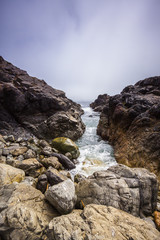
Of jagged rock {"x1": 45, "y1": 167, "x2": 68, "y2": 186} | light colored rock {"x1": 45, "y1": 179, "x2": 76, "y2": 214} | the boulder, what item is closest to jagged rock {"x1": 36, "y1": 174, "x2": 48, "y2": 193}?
jagged rock {"x1": 45, "y1": 167, "x2": 68, "y2": 186}

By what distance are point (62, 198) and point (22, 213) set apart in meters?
1.24

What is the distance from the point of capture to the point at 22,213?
2.76m

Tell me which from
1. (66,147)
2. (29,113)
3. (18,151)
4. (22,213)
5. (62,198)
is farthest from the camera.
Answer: (29,113)

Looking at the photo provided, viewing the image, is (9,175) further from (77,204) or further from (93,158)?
(93,158)

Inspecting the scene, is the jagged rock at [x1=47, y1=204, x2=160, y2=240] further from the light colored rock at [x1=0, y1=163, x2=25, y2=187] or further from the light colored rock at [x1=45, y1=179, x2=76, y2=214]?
the light colored rock at [x1=0, y1=163, x2=25, y2=187]

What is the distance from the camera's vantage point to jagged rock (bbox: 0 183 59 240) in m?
2.49

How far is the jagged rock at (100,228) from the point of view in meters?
2.23

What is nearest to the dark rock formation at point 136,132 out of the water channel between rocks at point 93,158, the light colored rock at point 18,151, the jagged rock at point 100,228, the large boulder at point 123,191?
the water channel between rocks at point 93,158

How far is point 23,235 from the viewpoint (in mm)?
2471

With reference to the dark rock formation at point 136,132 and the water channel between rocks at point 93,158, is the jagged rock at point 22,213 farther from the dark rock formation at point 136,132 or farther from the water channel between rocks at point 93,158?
the dark rock formation at point 136,132

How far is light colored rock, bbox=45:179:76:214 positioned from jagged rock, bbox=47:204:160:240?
0.39m

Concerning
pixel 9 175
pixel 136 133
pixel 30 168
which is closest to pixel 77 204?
pixel 9 175

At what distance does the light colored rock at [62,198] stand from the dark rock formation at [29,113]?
9.46m

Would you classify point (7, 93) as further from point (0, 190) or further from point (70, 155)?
point (0, 190)
